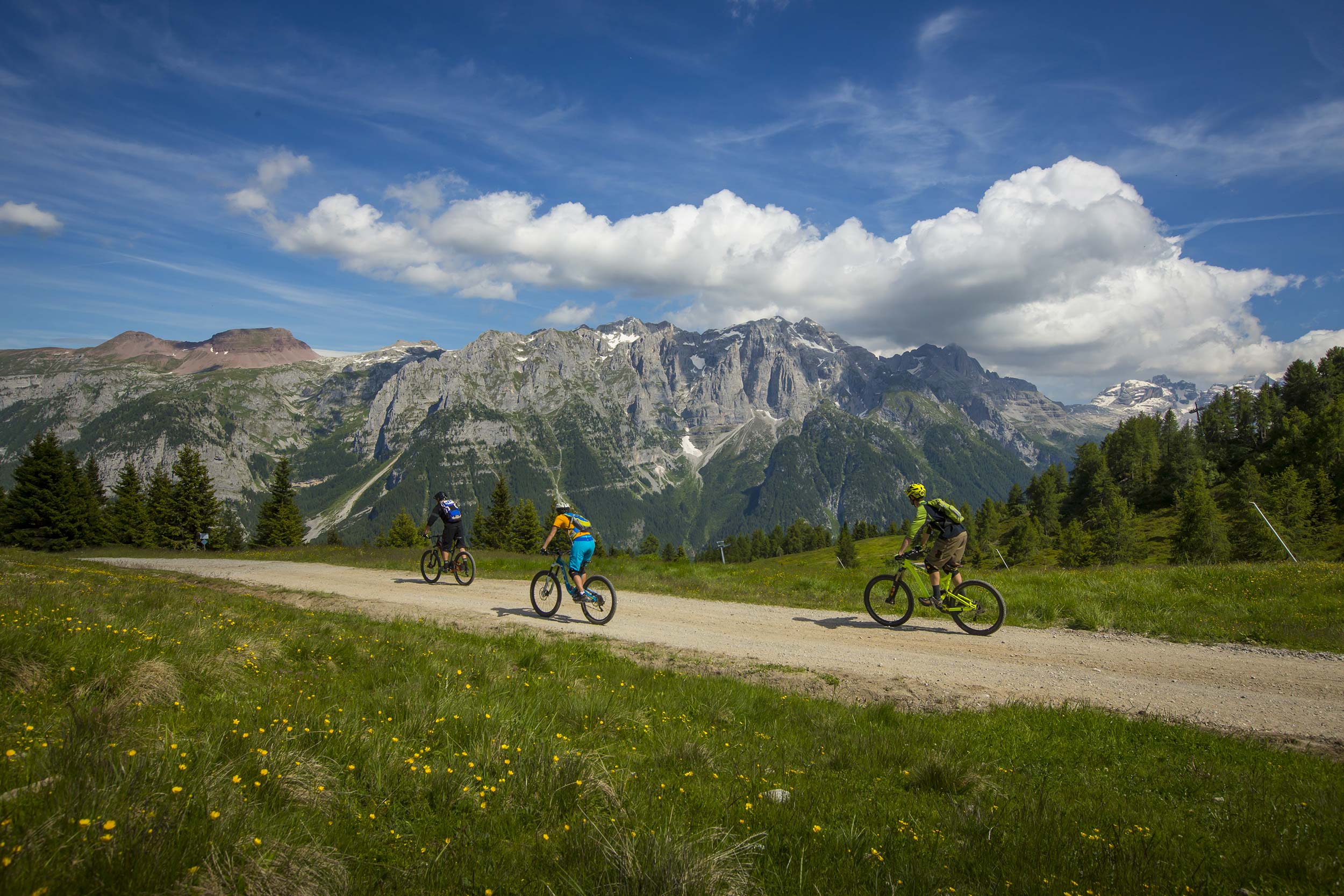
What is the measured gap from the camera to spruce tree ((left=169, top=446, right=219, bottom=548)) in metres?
58.9

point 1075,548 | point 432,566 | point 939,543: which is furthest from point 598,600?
point 1075,548

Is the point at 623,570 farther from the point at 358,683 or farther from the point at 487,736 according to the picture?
the point at 487,736

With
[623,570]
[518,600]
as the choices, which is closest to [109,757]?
[518,600]

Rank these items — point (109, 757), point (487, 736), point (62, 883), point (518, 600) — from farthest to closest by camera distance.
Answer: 1. point (518, 600)
2. point (487, 736)
3. point (109, 757)
4. point (62, 883)

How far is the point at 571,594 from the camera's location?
16.8 meters

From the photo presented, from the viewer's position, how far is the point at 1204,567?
17.5 m

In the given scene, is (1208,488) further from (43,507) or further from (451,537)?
(43,507)

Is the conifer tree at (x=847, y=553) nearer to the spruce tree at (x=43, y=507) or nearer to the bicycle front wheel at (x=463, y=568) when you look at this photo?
the bicycle front wheel at (x=463, y=568)

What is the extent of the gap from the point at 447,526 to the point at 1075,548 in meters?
78.3

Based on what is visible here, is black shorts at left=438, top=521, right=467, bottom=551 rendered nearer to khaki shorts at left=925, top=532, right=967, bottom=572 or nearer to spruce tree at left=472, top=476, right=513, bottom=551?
khaki shorts at left=925, top=532, right=967, bottom=572

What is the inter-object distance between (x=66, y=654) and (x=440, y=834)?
5.28m

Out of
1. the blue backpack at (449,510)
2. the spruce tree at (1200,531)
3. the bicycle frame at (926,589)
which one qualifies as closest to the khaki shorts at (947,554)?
the bicycle frame at (926,589)

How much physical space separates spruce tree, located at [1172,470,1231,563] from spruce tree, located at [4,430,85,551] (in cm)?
9737

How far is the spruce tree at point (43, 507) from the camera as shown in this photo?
48.7 m
